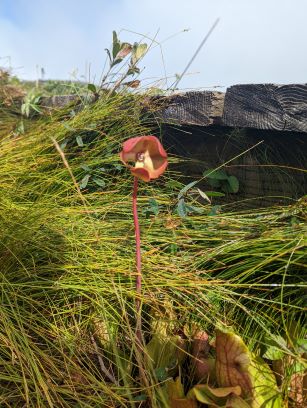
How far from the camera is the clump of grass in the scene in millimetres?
1208

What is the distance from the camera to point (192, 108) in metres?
1.94

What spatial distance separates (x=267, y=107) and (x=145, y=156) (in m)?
0.74

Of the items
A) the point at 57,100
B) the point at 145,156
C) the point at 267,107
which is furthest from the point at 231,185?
the point at 57,100

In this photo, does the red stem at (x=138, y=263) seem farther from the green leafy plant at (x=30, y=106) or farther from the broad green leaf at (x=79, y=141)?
the green leafy plant at (x=30, y=106)

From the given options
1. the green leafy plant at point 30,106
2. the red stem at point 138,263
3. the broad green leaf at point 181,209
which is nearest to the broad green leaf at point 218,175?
the broad green leaf at point 181,209

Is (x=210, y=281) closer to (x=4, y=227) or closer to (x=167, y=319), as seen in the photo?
(x=167, y=319)

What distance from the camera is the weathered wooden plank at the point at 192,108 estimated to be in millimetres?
1857

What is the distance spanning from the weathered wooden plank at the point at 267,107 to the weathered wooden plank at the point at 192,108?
6 centimetres

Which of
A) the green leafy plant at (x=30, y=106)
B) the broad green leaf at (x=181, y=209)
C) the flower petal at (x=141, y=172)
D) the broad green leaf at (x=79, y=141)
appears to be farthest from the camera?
the green leafy plant at (x=30, y=106)

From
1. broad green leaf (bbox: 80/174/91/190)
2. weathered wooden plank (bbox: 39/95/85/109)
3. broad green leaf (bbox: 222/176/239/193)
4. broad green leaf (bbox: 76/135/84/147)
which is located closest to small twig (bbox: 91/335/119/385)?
broad green leaf (bbox: 80/174/91/190)

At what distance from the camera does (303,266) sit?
1.31 m

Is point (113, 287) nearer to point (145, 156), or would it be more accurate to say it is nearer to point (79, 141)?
point (145, 156)

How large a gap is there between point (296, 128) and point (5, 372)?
1092mm

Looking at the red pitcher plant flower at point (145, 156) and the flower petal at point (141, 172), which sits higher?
the red pitcher plant flower at point (145, 156)
